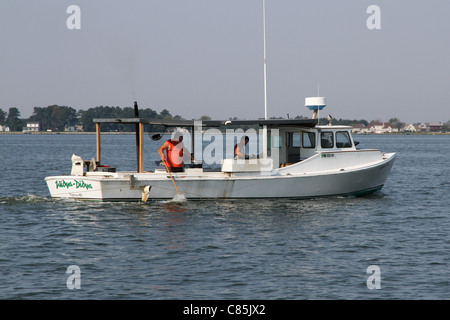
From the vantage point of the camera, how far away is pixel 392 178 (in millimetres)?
34469

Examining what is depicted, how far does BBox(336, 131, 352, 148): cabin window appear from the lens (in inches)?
833

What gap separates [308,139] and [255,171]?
2.78m

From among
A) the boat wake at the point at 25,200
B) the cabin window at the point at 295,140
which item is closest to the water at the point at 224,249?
the boat wake at the point at 25,200

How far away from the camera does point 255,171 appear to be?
19.2m

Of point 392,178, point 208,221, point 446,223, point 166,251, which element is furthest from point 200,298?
point 392,178

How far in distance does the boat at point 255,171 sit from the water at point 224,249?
1.43 ft

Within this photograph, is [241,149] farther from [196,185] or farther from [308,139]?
[308,139]

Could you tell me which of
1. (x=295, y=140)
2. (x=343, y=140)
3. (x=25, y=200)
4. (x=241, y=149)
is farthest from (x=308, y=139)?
(x=25, y=200)

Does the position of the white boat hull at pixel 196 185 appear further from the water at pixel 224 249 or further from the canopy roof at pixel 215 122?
the canopy roof at pixel 215 122

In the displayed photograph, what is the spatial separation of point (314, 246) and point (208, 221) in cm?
365

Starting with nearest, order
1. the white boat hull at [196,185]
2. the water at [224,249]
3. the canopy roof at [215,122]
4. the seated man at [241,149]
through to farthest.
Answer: the water at [224,249] → the white boat hull at [196,185] → the canopy roof at [215,122] → the seated man at [241,149]

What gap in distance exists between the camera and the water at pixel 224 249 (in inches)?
448

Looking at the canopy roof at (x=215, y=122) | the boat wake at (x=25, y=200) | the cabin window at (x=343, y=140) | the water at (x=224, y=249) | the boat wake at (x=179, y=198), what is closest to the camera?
the water at (x=224, y=249)

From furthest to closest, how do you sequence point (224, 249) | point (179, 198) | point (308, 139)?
point (308, 139) → point (179, 198) → point (224, 249)
